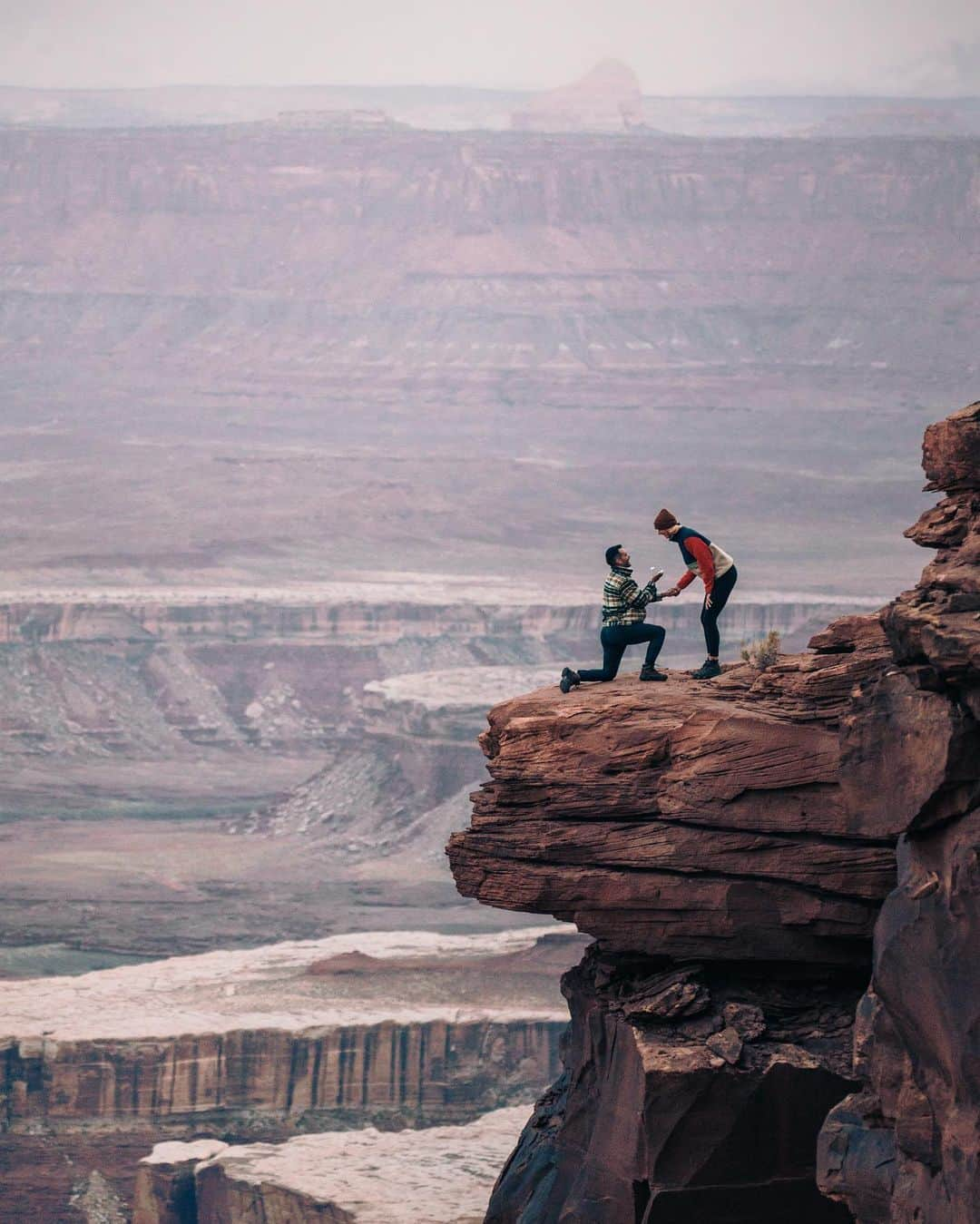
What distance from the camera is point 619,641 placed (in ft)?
78.2

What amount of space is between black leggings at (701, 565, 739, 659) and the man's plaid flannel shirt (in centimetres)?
50

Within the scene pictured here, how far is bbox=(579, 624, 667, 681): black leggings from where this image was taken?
2378cm

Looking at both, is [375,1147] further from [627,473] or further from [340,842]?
[627,473]

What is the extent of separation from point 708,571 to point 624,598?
2.49 feet

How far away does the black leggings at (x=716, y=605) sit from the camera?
24.1 m

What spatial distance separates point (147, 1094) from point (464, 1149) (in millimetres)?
13569

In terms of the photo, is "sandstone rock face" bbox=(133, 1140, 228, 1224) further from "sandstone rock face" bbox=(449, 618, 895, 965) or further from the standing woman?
"sandstone rock face" bbox=(449, 618, 895, 965)

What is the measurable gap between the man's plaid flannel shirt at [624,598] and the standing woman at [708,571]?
215 millimetres

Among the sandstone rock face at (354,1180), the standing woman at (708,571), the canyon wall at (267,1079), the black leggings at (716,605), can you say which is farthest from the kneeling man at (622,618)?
the canyon wall at (267,1079)

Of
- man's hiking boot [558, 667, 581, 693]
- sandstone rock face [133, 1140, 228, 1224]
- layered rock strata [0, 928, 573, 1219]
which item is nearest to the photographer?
man's hiking boot [558, 667, 581, 693]

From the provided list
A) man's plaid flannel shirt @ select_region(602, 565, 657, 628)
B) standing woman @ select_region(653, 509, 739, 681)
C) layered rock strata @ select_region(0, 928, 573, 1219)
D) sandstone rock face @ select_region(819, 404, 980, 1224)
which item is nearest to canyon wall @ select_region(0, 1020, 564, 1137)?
layered rock strata @ select_region(0, 928, 573, 1219)

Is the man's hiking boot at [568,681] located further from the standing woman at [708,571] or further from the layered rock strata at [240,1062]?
the layered rock strata at [240,1062]

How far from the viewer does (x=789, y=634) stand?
456 ft

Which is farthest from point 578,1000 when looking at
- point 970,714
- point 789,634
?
point 789,634
